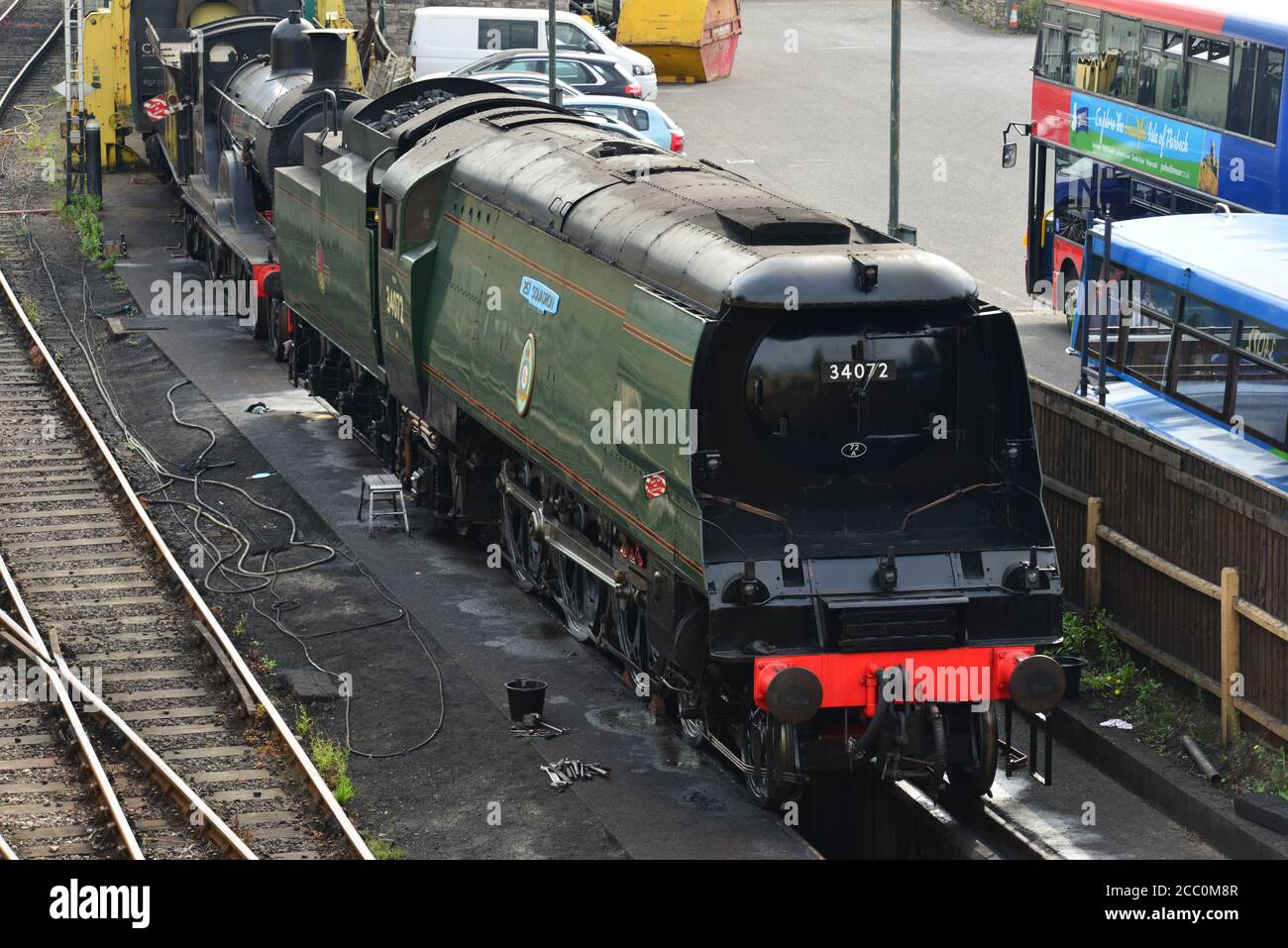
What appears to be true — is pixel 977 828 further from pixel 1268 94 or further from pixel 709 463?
pixel 1268 94

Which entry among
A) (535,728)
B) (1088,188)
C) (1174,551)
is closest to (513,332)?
(535,728)

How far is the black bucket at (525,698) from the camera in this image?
46.0 ft

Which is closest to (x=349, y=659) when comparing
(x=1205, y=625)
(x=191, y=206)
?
(x=1205, y=625)

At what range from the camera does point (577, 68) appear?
3353 cm

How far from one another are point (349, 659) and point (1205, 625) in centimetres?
624

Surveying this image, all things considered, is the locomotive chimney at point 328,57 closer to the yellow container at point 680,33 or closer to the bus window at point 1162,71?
the bus window at point 1162,71

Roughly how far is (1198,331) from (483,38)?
2127 centimetres

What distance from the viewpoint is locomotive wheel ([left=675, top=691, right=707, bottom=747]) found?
13.0 meters

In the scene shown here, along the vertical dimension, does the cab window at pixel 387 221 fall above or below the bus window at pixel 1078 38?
below

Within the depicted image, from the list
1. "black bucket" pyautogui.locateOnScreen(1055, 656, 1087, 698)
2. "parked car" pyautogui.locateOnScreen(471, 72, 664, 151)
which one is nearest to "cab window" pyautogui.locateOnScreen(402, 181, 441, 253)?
"black bucket" pyautogui.locateOnScreen(1055, 656, 1087, 698)

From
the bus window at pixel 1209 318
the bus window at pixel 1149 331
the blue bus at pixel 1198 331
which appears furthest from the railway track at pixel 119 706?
the bus window at pixel 1149 331

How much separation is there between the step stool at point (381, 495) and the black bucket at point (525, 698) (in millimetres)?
4669

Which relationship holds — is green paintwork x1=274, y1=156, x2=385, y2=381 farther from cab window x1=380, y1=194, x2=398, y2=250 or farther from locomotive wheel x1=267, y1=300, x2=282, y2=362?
locomotive wheel x1=267, y1=300, x2=282, y2=362

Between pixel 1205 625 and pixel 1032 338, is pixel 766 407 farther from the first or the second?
pixel 1032 338
